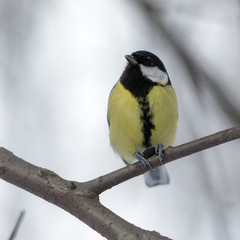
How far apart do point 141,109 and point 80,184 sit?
107 cm

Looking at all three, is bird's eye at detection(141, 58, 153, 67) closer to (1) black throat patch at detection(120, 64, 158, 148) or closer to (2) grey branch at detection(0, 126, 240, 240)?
(1) black throat patch at detection(120, 64, 158, 148)

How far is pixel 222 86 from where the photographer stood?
95.4 inches

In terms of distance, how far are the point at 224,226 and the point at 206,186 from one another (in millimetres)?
578

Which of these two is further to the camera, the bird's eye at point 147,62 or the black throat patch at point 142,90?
the bird's eye at point 147,62

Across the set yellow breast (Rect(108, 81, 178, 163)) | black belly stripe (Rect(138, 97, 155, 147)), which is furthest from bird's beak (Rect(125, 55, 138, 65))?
black belly stripe (Rect(138, 97, 155, 147))

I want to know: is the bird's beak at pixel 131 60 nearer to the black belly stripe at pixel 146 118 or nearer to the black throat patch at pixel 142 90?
the black throat patch at pixel 142 90

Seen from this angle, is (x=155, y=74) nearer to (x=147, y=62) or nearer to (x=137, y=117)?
(x=147, y=62)

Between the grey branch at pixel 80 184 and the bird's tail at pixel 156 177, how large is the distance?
1749 mm

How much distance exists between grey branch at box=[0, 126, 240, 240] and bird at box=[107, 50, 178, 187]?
0.89 metres

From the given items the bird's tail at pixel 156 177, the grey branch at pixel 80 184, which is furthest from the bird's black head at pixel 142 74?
the grey branch at pixel 80 184

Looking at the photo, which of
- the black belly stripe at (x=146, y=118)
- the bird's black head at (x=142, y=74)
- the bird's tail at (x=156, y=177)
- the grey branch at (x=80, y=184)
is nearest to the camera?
the grey branch at (x=80, y=184)

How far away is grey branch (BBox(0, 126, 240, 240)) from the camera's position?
1.47 meters

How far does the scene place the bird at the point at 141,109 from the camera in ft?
8.43

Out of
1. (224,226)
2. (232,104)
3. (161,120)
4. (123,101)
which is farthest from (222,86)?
(224,226)
